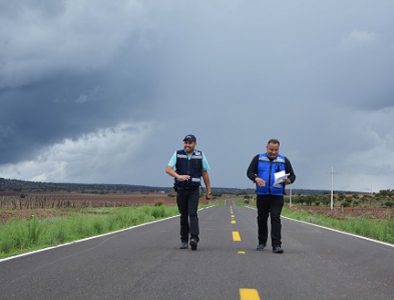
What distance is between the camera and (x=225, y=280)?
6.75m

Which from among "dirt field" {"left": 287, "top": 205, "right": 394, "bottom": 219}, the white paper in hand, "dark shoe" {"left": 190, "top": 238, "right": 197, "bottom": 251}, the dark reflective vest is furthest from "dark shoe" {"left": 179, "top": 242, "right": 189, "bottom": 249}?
"dirt field" {"left": 287, "top": 205, "right": 394, "bottom": 219}

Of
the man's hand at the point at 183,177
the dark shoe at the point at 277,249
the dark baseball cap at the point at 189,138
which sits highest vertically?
the dark baseball cap at the point at 189,138

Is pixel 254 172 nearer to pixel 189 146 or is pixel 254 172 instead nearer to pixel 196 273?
pixel 189 146

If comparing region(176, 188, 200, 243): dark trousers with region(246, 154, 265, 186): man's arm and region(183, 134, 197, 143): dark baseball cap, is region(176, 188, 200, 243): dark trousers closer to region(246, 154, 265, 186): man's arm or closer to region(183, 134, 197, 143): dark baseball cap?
region(183, 134, 197, 143): dark baseball cap

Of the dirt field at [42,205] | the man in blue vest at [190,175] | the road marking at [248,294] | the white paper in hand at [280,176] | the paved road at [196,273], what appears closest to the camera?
the road marking at [248,294]

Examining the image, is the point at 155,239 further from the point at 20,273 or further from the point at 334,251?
the point at 20,273

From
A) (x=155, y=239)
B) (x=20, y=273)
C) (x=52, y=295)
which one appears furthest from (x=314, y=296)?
(x=155, y=239)

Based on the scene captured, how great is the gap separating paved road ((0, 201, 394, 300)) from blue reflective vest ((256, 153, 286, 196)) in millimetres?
1123

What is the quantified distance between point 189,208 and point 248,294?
4295 millimetres

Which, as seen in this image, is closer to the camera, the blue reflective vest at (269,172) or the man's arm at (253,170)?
the man's arm at (253,170)

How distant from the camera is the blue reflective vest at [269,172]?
980cm

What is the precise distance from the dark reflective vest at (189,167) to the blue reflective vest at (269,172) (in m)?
1.11

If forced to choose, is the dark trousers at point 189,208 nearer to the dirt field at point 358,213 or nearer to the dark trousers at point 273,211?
the dark trousers at point 273,211

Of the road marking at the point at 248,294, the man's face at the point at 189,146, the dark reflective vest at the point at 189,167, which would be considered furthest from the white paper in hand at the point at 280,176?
the road marking at the point at 248,294
